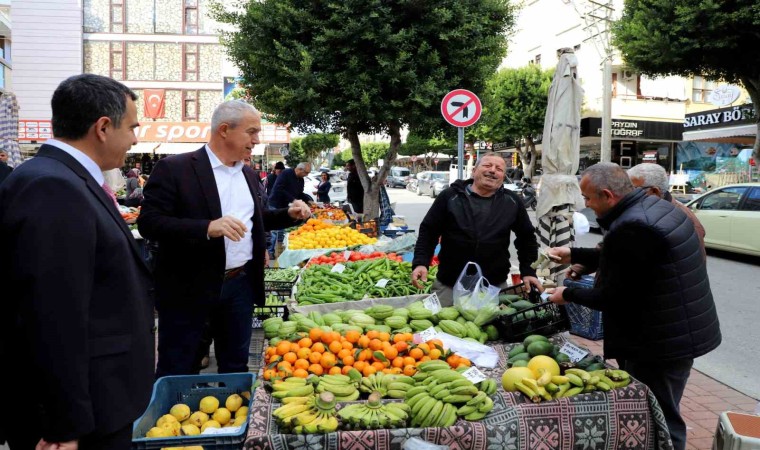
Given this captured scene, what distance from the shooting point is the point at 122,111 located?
191cm

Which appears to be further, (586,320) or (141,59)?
(141,59)

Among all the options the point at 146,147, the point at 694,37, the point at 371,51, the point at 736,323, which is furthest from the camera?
the point at 146,147

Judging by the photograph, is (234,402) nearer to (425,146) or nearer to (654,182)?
(654,182)

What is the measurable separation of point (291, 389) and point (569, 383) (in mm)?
1530

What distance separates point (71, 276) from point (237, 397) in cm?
170

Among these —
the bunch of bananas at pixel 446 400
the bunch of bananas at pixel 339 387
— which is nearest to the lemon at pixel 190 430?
the bunch of bananas at pixel 339 387

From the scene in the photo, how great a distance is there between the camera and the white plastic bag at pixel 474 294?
4.01 metres

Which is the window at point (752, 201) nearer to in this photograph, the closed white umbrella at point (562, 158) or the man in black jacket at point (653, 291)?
the closed white umbrella at point (562, 158)

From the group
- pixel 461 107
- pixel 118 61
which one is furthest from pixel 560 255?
pixel 118 61

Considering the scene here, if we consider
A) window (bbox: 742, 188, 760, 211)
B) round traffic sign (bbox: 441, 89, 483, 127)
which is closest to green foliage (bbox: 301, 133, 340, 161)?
window (bbox: 742, 188, 760, 211)

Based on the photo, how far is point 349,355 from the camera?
3439 millimetres

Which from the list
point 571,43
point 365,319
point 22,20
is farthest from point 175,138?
point 365,319

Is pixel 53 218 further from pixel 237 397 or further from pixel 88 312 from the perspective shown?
pixel 237 397

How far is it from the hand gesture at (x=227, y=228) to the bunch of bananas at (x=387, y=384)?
1.07m
